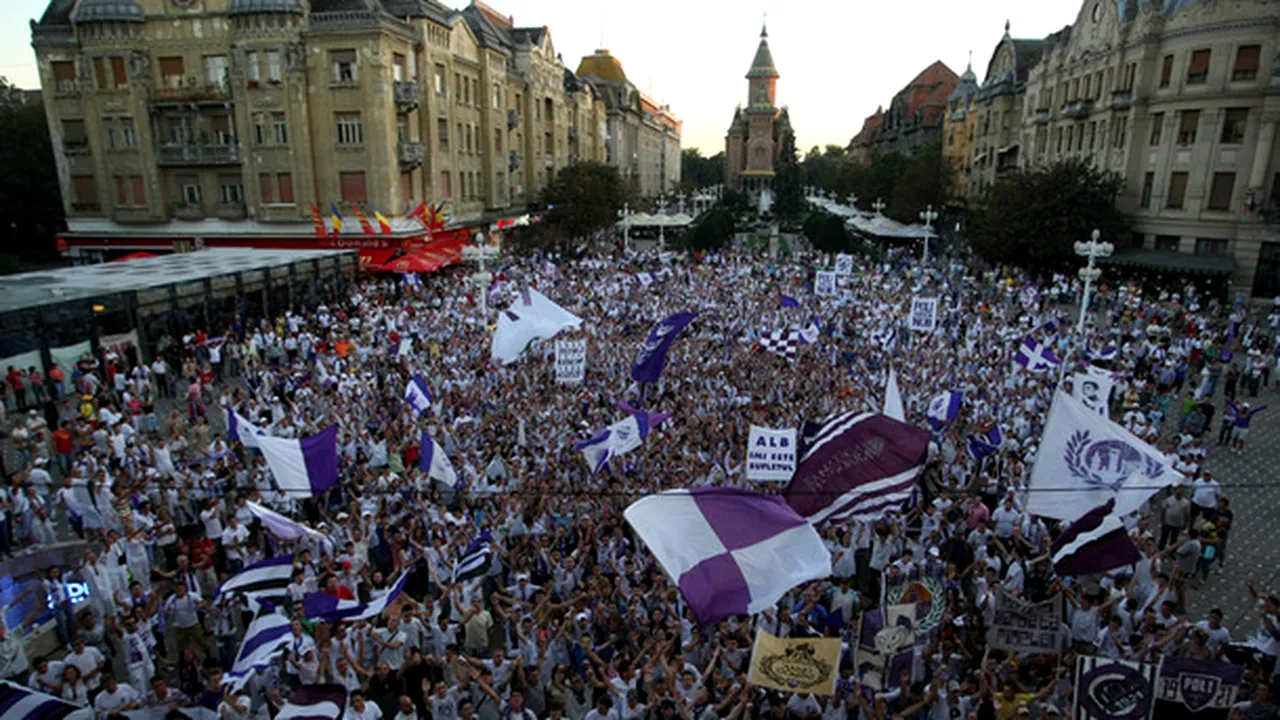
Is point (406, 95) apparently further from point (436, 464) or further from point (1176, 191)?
point (1176, 191)

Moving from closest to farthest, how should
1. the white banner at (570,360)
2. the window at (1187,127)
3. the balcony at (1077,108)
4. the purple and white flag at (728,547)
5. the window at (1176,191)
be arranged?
the purple and white flag at (728,547), the white banner at (570,360), the window at (1187,127), the window at (1176,191), the balcony at (1077,108)

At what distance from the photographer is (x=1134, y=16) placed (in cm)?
3953

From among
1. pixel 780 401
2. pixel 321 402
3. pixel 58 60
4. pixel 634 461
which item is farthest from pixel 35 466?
pixel 58 60

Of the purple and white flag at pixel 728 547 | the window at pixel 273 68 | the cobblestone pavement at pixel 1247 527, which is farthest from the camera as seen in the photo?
the window at pixel 273 68

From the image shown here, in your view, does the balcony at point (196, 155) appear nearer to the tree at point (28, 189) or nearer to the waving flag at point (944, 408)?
the tree at point (28, 189)

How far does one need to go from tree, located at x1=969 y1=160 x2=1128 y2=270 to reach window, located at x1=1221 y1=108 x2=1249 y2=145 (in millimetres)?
4841

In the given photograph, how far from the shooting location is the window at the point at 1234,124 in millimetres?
35219

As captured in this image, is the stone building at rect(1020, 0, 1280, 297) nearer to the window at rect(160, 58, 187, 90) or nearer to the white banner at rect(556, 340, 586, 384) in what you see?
the white banner at rect(556, 340, 586, 384)

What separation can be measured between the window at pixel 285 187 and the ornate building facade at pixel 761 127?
92.8 metres

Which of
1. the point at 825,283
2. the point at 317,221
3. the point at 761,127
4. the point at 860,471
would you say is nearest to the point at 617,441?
the point at 860,471

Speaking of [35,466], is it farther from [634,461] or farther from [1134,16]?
[1134,16]

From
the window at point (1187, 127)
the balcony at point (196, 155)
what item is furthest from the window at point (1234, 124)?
the balcony at point (196, 155)

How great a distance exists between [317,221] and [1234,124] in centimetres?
4318

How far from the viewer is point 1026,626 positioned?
28.2 feet
